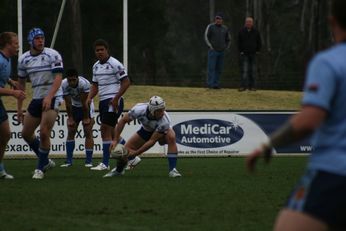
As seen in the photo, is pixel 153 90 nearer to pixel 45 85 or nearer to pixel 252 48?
pixel 252 48

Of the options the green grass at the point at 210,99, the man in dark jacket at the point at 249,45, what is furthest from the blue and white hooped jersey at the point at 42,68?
the man in dark jacket at the point at 249,45

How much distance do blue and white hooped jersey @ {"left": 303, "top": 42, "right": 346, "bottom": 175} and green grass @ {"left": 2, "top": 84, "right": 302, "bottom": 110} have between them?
930 inches

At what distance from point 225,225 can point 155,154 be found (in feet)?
46.7

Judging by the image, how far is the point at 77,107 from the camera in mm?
18719

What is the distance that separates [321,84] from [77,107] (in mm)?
14146

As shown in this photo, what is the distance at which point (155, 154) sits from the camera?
23281 mm

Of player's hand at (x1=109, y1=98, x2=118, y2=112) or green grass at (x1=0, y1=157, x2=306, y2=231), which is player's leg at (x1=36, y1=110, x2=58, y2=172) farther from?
player's hand at (x1=109, y1=98, x2=118, y2=112)

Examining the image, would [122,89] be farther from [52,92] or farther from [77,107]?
[77,107]

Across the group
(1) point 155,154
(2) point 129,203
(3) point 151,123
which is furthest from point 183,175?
(1) point 155,154

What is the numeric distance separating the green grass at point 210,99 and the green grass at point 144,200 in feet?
39.8

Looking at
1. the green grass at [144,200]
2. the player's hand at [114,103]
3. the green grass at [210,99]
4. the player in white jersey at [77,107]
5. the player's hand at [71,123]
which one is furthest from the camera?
the green grass at [210,99]

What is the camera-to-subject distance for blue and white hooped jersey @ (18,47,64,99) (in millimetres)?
13969

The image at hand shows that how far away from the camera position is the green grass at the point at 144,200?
9.20 metres

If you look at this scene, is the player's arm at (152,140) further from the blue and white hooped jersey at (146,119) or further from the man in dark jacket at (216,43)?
the man in dark jacket at (216,43)
